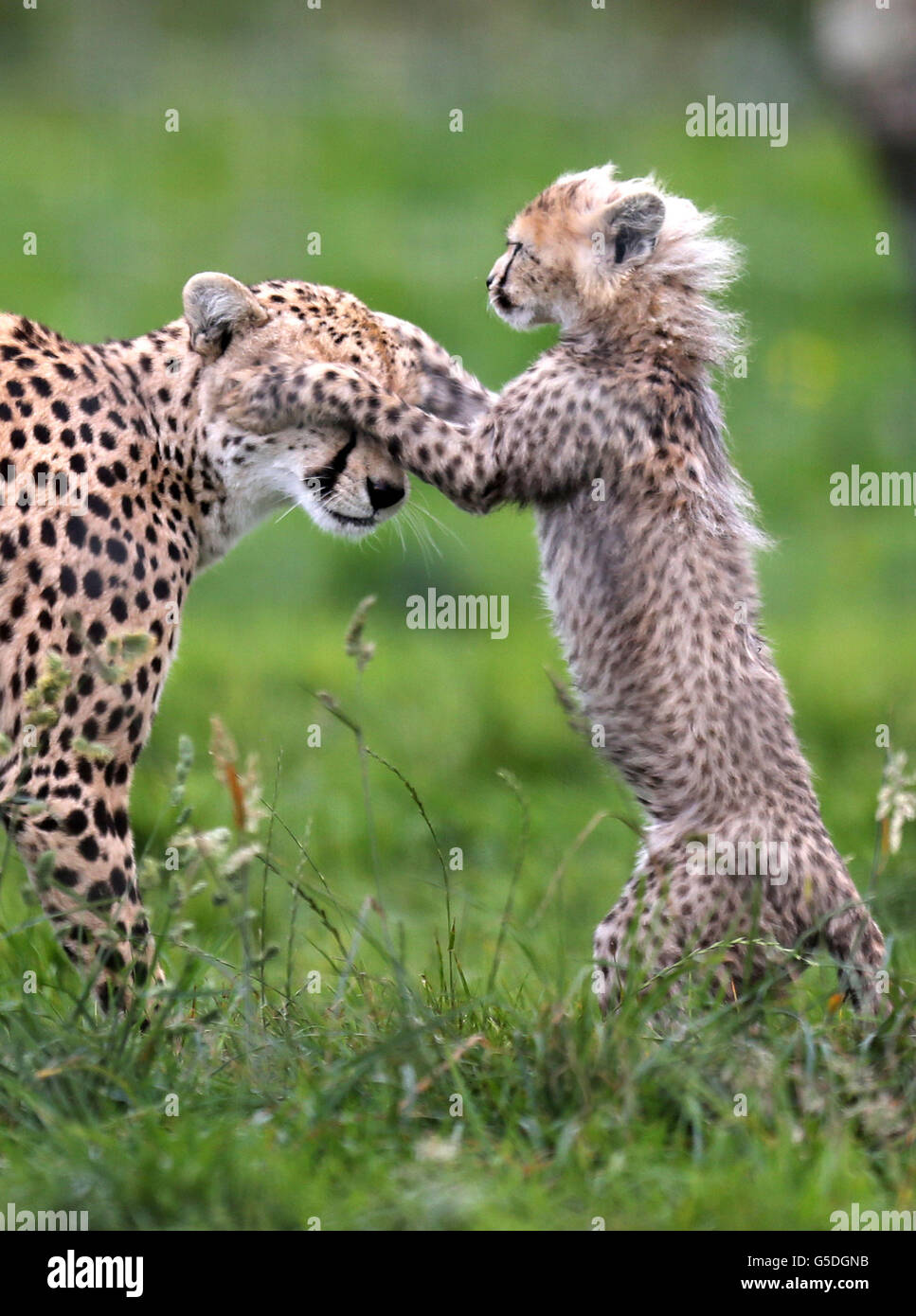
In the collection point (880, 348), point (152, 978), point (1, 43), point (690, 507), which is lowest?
point (152, 978)

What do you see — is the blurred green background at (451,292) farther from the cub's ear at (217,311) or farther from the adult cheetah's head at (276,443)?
the cub's ear at (217,311)

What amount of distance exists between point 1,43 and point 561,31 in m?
6.02

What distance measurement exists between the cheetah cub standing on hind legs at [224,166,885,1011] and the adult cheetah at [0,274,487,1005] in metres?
0.13

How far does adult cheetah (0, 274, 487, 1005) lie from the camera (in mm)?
4246

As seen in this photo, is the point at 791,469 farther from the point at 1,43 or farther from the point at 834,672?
the point at 1,43

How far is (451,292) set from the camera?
1364 cm

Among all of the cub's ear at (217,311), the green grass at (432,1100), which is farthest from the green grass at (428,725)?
the cub's ear at (217,311)

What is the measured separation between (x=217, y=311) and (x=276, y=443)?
353 mm

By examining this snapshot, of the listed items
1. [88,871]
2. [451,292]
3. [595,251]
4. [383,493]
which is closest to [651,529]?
[383,493]

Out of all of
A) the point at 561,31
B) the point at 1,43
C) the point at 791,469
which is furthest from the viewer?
the point at 561,31

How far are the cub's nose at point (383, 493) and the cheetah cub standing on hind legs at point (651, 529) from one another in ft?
0.29
